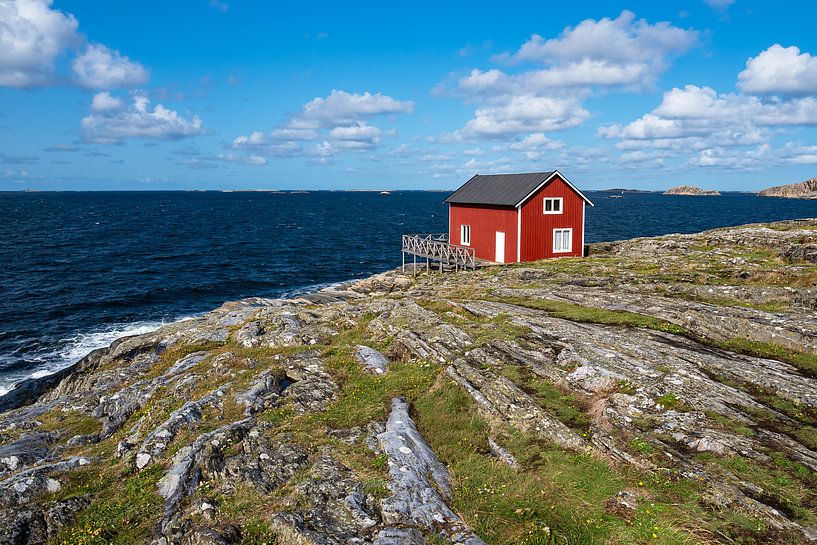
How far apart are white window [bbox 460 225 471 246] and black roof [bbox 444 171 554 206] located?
2.29m

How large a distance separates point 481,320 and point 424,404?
7885 mm

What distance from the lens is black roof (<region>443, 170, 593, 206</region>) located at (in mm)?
40013

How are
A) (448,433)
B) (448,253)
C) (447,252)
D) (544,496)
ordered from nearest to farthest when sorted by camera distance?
1. (544,496)
2. (448,433)
3. (448,253)
4. (447,252)

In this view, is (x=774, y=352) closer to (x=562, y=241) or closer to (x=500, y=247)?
(x=562, y=241)

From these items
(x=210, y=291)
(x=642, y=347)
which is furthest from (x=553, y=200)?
(x=210, y=291)

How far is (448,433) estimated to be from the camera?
519 inches

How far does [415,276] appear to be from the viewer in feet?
157

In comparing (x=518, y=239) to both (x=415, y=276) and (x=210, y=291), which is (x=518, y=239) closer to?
(x=415, y=276)

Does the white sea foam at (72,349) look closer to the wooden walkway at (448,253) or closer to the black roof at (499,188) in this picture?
the wooden walkway at (448,253)

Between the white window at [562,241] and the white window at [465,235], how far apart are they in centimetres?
773

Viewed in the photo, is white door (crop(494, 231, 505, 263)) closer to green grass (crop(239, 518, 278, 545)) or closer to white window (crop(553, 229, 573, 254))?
white window (crop(553, 229, 573, 254))

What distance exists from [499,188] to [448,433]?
33.2 m

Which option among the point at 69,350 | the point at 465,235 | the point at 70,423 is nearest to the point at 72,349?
the point at 69,350

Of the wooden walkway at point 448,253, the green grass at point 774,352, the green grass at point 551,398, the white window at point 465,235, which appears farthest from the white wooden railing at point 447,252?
the green grass at point 551,398
